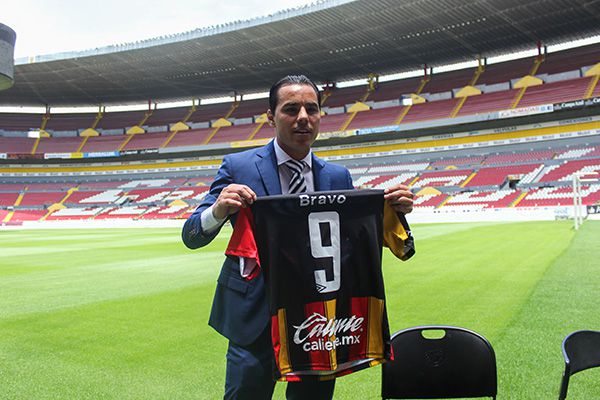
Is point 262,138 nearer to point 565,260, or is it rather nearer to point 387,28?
point 387,28

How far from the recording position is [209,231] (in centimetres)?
208

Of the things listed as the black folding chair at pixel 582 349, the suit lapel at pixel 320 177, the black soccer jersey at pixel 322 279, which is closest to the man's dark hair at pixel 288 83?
the suit lapel at pixel 320 177

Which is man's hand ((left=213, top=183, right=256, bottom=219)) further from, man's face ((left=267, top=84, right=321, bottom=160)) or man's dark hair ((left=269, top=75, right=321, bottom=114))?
man's dark hair ((left=269, top=75, right=321, bottom=114))

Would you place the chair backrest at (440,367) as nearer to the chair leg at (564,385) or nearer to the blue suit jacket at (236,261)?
the chair leg at (564,385)

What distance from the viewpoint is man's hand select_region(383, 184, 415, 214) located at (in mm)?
2168

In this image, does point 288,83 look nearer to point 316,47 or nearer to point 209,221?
point 209,221

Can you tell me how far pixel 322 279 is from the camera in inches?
81.9

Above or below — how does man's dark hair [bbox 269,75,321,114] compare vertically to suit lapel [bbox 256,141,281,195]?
above

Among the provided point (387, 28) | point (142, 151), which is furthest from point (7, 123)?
point (387, 28)

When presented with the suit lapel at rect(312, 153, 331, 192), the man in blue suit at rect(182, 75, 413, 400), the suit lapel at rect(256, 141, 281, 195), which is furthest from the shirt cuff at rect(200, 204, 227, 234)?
the suit lapel at rect(312, 153, 331, 192)

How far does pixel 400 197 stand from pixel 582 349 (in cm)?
133

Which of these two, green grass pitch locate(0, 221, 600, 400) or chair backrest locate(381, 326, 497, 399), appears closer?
chair backrest locate(381, 326, 497, 399)

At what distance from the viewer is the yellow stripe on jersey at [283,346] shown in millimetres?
1998

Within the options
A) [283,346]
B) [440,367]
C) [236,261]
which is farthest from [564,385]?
[236,261]
